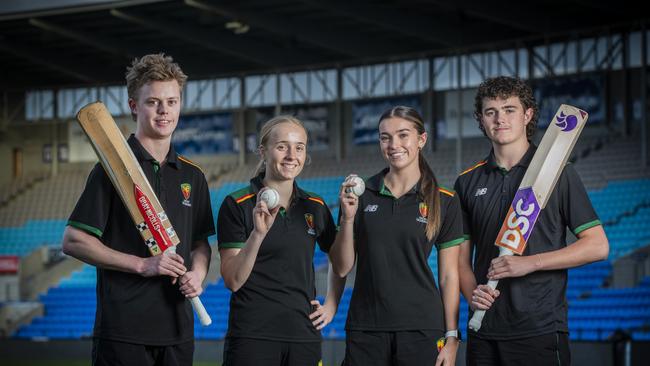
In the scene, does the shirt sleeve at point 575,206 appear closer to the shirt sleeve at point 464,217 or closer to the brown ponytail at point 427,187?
the shirt sleeve at point 464,217

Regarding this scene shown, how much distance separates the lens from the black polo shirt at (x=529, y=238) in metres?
3.58

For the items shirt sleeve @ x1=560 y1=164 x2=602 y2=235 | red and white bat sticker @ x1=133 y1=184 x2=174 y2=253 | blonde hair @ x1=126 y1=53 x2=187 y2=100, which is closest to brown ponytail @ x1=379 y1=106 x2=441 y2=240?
shirt sleeve @ x1=560 y1=164 x2=602 y2=235

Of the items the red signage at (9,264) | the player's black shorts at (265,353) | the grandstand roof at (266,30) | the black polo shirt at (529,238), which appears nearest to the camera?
the player's black shorts at (265,353)

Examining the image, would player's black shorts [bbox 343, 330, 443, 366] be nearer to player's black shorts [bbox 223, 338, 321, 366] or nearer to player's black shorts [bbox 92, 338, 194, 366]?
player's black shorts [bbox 223, 338, 321, 366]

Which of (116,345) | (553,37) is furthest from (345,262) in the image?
(553,37)

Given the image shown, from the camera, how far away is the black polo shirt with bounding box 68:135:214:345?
3266 mm

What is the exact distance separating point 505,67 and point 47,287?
1106cm

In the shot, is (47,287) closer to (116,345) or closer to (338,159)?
(338,159)

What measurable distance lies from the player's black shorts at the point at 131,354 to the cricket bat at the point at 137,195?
18 centimetres

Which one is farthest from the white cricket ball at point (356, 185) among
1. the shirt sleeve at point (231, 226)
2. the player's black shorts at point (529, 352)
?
the player's black shorts at point (529, 352)

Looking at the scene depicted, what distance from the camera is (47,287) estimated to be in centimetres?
1966

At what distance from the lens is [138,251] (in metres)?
3.35

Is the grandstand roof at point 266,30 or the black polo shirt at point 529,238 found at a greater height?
the grandstand roof at point 266,30

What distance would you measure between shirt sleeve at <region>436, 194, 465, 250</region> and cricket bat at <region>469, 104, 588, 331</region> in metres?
0.19
